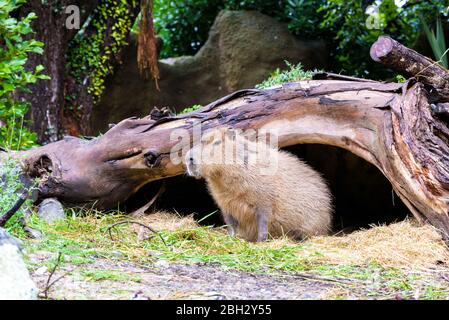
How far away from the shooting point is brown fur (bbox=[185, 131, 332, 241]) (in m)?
5.58

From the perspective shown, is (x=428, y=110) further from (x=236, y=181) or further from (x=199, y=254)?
(x=199, y=254)

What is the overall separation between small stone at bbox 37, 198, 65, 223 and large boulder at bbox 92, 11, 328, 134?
3383 mm

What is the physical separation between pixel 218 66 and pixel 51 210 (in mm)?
4564

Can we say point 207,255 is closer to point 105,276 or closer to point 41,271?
point 105,276

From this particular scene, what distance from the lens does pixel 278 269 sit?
4.35 meters

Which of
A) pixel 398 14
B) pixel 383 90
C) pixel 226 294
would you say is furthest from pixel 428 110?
pixel 398 14

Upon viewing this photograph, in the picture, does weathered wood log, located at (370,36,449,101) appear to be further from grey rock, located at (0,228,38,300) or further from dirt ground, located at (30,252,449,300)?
grey rock, located at (0,228,38,300)

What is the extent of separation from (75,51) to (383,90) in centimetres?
462

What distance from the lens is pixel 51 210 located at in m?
6.11

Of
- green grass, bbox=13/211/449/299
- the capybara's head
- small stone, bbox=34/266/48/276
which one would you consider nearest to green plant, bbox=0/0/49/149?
green grass, bbox=13/211/449/299

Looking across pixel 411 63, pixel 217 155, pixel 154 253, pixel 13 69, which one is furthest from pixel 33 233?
pixel 411 63
